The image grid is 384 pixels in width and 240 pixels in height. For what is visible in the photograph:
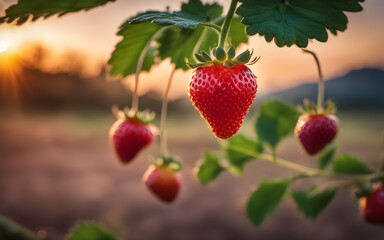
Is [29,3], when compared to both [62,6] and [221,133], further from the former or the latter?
[221,133]

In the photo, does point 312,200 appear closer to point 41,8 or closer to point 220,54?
point 220,54

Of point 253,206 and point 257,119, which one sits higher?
point 257,119

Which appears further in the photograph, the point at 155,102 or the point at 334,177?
the point at 155,102

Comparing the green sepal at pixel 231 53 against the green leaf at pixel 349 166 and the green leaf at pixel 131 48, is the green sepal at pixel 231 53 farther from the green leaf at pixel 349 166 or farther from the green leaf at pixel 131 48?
the green leaf at pixel 349 166

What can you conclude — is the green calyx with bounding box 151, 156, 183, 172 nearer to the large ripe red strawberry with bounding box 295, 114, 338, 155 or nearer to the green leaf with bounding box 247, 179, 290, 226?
the green leaf with bounding box 247, 179, 290, 226

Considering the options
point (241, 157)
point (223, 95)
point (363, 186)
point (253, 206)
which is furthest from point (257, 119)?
point (223, 95)

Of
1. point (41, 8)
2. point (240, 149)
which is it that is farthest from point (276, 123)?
point (41, 8)

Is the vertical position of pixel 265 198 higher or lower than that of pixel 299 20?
lower
